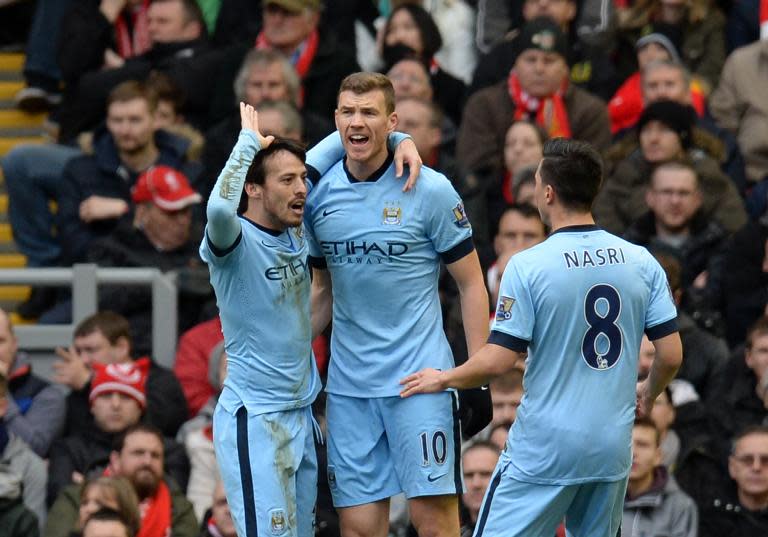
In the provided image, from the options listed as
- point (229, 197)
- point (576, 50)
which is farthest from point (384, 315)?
point (576, 50)

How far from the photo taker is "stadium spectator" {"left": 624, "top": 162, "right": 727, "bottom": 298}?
12359 millimetres

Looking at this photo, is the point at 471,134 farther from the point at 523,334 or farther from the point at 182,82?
the point at 523,334

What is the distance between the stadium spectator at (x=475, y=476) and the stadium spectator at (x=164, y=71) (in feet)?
15.0

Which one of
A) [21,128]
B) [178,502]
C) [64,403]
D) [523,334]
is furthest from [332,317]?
[21,128]

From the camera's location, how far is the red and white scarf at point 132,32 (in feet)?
49.2

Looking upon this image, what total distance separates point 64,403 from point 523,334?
449cm

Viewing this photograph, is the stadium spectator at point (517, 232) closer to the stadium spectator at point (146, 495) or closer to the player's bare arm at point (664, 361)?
the stadium spectator at point (146, 495)

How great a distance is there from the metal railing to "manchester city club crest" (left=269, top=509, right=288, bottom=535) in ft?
13.1

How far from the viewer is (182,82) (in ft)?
46.9

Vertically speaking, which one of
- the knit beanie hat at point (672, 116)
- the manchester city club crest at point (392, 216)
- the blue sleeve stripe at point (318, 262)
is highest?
the knit beanie hat at point (672, 116)

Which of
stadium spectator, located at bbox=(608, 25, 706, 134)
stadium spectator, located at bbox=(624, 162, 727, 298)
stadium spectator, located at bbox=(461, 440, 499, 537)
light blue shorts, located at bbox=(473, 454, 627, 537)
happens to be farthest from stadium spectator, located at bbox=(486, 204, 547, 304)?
light blue shorts, located at bbox=(473, 454, 627, 537)

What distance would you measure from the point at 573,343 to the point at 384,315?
1.04 meters

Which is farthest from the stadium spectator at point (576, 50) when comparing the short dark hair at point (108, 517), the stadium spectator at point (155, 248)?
the short dark hair at point (108, 517)

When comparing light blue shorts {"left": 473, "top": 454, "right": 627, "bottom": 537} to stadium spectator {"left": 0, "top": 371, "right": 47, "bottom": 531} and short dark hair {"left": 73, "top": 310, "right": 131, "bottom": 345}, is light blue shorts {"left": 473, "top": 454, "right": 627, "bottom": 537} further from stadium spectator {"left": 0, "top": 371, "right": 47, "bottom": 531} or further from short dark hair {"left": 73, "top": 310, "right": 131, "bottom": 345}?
short dark hair {"left": 73, "top": 310, "right": 131, "bottom": 345}
